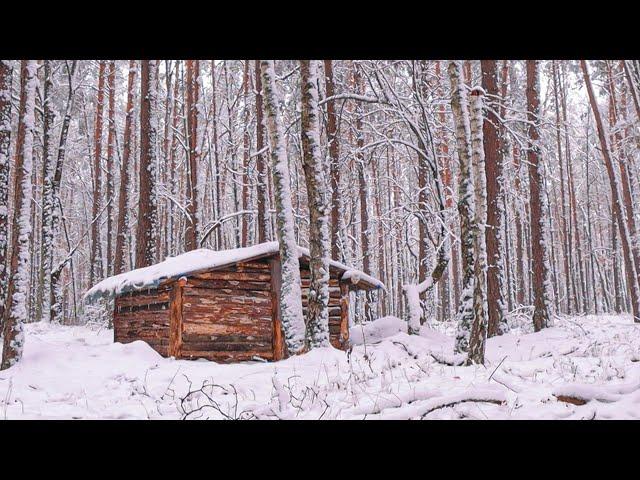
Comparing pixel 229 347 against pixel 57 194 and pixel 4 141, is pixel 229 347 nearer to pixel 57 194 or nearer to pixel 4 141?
pixel 4 141

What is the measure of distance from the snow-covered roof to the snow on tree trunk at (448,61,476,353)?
5.03 meters

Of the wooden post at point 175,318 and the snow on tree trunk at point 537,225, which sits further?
the snow on tree trunk at point 537,225

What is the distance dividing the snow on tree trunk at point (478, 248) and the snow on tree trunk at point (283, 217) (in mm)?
3509

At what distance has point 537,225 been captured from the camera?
609 inches

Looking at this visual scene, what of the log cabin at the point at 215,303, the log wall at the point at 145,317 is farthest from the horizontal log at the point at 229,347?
the log wall at the point at 145,317

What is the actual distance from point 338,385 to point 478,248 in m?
3.73

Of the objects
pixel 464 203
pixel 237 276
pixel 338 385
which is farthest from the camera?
pixel 237 276

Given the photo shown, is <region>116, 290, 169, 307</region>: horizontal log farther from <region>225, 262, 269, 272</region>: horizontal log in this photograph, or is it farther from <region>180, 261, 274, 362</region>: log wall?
<region>225, 262, 269, 272</region>: horizontal log

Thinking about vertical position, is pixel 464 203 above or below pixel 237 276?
above

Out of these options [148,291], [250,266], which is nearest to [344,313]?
[250,266]

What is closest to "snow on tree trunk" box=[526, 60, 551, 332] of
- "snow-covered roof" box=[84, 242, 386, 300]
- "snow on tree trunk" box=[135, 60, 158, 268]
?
"snow-covered roof" box=[84, 242, 386, 300]

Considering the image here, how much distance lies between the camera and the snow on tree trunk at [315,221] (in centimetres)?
1013

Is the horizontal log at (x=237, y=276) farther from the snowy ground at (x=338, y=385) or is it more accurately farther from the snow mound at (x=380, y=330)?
the snow mound at (x=380, y=330)
